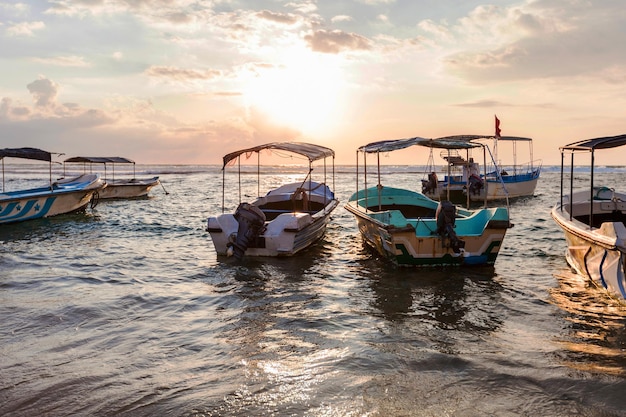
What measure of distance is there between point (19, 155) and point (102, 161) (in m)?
7.74

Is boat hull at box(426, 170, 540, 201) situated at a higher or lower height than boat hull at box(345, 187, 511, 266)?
higher

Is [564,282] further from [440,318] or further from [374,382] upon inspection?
[374,382]

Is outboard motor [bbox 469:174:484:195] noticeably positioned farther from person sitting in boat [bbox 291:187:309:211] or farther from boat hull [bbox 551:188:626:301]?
boat hull [bbox 551:188:626:301]

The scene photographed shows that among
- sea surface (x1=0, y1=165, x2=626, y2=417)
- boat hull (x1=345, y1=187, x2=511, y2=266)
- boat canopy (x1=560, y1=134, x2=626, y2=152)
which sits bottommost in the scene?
sea surface (x1=0, y1=165, x2=626, y2=417)

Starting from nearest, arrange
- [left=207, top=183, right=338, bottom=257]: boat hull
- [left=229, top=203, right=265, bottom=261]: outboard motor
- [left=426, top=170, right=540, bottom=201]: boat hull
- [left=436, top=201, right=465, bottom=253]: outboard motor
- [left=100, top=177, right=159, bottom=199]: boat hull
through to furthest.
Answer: [left=436, top=201, right=465, bottom=253]: outboard motor < [left=229, top=203, right=265, bottom=261]: outboard motor < [left=207, top=183, right=338, bottom=257]: boat hull < [left=426, top=170, right=540, bottom=201]: boat hull < [left=100, top=177, right=159, bottom=199]: boat hull

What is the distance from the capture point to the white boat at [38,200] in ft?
53.2

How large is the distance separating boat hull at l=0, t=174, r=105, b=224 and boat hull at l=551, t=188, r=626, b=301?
16.5m

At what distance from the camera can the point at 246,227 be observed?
10633 mm

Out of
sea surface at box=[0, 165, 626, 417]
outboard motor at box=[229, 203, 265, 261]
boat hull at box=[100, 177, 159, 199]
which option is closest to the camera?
sea surface at box=[0, 165, 626, 417]

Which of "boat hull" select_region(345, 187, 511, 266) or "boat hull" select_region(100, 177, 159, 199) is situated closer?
"boat hull" select_region(345, 187, 511, 266)

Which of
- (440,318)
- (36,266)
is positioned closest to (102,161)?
(36,266)

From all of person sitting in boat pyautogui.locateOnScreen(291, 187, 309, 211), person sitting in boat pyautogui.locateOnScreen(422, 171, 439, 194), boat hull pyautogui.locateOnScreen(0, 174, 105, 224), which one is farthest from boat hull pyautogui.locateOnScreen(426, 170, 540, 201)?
boat hull pyautogui.locateOnScreen(0, 174, 105, 224)

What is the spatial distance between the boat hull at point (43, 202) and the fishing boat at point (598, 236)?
16.5m

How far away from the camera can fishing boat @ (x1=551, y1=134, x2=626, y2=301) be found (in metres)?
7.00
